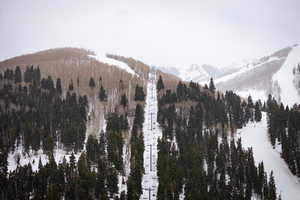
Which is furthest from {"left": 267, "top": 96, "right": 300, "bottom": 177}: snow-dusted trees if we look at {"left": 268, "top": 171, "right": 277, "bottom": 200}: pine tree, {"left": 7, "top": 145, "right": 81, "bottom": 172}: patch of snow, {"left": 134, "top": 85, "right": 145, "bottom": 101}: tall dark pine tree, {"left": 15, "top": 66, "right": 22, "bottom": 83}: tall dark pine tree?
{"left": 15, "top": 66, "right": 22, "bottom": 83}: tall dark pine tree

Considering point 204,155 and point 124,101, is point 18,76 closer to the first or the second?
point 124,101

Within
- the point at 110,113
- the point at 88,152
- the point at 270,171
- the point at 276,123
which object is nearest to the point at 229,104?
the point at 276,123

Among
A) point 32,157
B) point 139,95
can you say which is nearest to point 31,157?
Answer: point 32,157

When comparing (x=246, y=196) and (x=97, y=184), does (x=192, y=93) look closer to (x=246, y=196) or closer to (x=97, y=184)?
(x=246, y=196)

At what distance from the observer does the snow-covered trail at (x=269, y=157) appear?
91.3m

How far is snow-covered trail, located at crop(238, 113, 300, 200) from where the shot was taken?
91.3 meters

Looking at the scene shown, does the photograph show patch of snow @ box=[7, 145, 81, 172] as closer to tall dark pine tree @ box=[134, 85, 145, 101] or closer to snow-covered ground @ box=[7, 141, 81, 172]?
snow-covered ground @ box=[7, 141, 81, 172]

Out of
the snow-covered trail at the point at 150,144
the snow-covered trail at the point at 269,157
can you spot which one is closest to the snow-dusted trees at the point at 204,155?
the snow-covered trail at the point at 150,144

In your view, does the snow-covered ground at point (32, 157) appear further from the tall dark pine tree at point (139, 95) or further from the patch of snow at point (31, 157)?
the tall dark pine tree at point (139, 95)

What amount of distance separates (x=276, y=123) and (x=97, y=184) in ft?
216

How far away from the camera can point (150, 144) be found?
328 feet

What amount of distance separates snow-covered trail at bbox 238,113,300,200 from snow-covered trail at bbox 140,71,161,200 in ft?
105

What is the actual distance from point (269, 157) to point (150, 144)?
38252 millimetres

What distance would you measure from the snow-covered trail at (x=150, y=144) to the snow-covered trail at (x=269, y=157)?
105 ft
